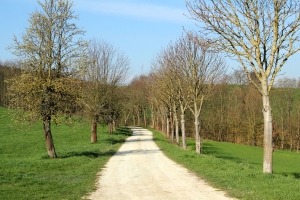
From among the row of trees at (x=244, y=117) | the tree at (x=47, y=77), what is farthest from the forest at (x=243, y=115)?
the tree at (x=47, y=77)

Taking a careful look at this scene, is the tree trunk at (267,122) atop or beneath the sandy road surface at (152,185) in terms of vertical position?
atop

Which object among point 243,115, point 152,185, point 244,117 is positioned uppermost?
point 243,115

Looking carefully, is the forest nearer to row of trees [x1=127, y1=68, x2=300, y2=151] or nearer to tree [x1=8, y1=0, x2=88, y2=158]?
row of trees [x1=127, y1=68, x2=300, y2=151]

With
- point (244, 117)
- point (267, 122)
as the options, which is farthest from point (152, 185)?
point (244, 117)

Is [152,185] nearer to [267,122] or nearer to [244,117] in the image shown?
[267,122]

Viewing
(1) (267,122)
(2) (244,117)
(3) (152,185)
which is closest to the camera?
(3) (152,185)

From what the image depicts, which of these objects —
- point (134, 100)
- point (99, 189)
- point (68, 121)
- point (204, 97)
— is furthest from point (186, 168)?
point (134, 100)

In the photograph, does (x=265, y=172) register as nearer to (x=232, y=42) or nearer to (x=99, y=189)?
(x=232, y=42)

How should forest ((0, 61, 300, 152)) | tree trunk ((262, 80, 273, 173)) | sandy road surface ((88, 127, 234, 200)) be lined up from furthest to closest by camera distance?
forest ((0, 61, 300, 152)), tree trunk ((262, 80, 273, 173)), sandy road surface ((88, 127, 234, 200))

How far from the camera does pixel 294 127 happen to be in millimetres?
67688

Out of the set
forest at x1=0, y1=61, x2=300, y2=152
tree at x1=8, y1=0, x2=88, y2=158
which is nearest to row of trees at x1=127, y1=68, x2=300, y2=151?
forest at x1=0, y1=61, x2=300, y2=152

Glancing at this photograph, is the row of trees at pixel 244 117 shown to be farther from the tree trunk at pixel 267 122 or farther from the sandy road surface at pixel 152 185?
the tree trunk at pixel 267 122

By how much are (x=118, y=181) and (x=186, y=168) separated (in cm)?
481

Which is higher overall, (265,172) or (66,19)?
(66,19)
